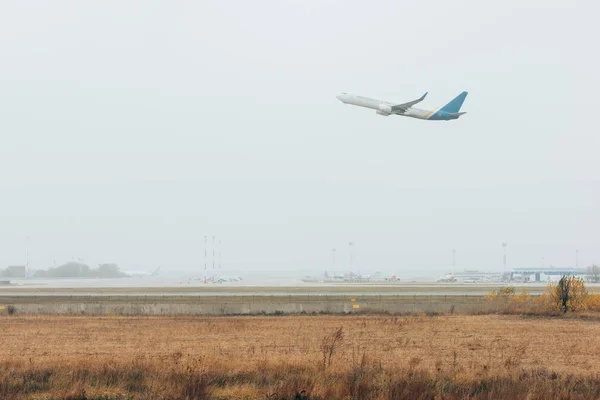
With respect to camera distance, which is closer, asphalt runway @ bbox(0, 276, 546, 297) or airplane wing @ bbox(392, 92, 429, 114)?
airplane wing @ bbox(392, 92, 429, 114)

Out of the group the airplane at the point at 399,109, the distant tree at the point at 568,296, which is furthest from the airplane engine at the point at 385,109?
the distant tree at the point at 568,296

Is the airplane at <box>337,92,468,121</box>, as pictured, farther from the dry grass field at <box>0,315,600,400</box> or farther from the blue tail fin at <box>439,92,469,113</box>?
the dry grass field at <box>0,315,600,400</box>

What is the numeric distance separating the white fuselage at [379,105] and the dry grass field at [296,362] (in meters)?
44.0

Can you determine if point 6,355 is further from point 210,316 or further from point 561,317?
point 561,317

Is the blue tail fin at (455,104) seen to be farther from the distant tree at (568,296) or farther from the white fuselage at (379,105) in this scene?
the distant tree at (568,296)

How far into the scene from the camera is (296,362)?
22.3m

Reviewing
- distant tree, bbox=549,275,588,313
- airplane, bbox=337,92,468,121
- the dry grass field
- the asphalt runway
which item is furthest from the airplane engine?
the dry grass field

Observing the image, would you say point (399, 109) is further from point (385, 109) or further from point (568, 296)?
point (568, 296)

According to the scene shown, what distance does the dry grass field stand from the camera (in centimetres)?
1942

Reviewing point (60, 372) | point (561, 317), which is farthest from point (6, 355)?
point (561, 317)

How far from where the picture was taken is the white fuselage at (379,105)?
7825cm

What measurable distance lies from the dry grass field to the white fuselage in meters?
44.0

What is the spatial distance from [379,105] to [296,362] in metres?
60.4

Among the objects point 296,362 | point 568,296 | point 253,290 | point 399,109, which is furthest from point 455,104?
point 296,362
